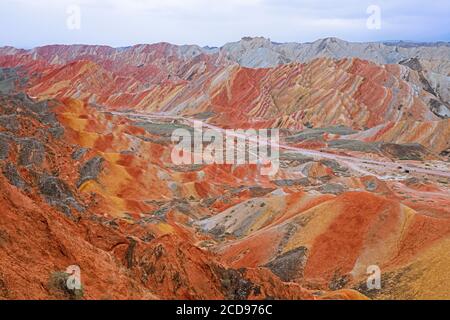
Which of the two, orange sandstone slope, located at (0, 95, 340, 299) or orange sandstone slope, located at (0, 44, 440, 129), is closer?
orange sandstone slope, located at (0, 95, 340, 299)

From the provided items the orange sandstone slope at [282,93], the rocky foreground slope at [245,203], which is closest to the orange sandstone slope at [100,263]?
the rocky foreground slope at [245,203]

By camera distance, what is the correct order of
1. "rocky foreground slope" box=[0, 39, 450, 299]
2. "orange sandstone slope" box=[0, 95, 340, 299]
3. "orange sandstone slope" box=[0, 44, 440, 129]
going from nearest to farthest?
1. "orange sandstone slope" box=[0, 95, 340, 299]
2. "rocky foreground slope" box=[0, 39, 450, 299]
3. "orange sandstone slope" box=[0, 44, 440, 129]

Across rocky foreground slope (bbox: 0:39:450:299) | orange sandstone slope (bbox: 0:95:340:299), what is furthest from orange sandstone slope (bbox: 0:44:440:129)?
orange sandstone slope (bbox: 0:95:340:299)

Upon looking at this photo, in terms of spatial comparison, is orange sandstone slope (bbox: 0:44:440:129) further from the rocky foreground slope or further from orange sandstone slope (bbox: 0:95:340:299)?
orange sandstone slope (bbox: 0:95:340:299)

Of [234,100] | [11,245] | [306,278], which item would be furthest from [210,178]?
[234,100]

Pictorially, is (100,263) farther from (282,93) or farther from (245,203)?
(282,93)

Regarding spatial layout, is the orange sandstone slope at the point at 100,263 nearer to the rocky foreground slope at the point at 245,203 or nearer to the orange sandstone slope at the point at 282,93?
the rocky foreground slope at the point at 245,203

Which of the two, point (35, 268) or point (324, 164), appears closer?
point (35, 268)
